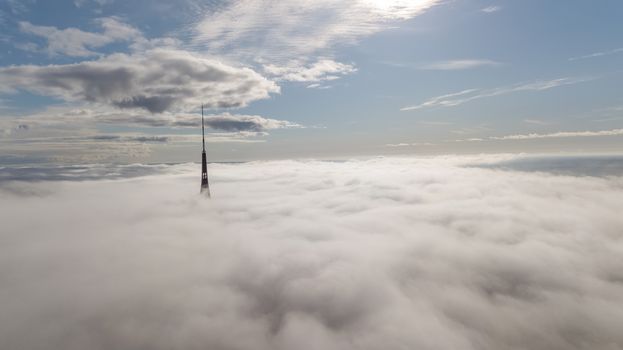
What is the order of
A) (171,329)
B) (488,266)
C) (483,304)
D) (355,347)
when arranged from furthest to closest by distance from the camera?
(488,266)
(483,304)
(171,329)
(355,347)

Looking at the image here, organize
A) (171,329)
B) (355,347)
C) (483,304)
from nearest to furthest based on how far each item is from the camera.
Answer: (355,347) < (171,329) < (483,304)

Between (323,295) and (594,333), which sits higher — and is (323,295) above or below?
above

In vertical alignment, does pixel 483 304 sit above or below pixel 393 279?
below

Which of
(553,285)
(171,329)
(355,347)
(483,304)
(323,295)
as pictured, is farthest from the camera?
(553,285)

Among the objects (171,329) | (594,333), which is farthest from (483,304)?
(171,329)

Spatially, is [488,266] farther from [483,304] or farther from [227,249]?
[227,249]

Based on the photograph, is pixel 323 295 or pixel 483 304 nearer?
pixel 323 295

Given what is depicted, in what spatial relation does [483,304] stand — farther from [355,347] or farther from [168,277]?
[168,277]

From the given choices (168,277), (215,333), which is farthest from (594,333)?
(168,277)

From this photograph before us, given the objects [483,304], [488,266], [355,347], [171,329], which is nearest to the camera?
[355,347]
